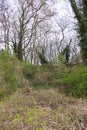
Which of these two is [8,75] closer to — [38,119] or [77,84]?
[77,84]

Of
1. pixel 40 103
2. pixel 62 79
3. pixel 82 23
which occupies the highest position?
pixel 82 23

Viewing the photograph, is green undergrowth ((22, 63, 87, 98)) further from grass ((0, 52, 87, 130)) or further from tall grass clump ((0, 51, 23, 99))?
tall grass clump ((0, 51, 23, 99))

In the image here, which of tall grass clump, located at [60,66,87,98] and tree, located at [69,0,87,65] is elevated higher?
tree, located at [69,0,87,65]

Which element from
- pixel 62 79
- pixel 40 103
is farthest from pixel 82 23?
pixel 40 103

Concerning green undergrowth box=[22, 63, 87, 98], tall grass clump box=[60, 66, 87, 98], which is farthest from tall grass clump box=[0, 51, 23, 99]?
tall grass clump box=[60, 66, 87, 98]

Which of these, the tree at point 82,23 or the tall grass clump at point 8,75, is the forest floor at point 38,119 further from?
the tree at point 82,23

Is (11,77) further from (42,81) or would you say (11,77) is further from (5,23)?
(5,23)

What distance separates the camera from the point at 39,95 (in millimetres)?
10086

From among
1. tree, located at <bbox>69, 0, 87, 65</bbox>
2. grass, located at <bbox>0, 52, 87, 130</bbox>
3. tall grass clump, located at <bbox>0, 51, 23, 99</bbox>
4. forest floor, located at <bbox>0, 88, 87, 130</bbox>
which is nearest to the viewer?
forest floor, located at <bbox>0, 88, 87, 130</bbox>

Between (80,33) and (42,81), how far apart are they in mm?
5007

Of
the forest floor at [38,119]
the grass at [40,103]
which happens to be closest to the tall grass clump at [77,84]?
the grass at [40,103]

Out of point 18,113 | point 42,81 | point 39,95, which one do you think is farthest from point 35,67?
point 18,113

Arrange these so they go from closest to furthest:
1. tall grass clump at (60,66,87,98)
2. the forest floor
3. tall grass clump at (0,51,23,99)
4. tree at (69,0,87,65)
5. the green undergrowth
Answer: the forest floor → tall grass clump at (0,51,23,99) → tall grass clump at (60,66,87,98) → the green undergrowth → tree at (69,0,87,65)

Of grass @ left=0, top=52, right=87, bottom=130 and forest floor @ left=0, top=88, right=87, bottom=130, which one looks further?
grass @ left=0, top=52, right=87, bottom=130
